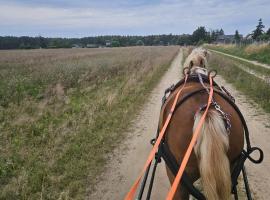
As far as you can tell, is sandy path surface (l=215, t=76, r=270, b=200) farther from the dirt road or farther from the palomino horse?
the palomino horse

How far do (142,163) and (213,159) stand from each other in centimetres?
340

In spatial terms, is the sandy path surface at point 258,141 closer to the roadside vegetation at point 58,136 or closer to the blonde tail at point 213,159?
the blonde tail at point 213,159

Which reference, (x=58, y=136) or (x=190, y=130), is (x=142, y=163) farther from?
(x=190, y=130)

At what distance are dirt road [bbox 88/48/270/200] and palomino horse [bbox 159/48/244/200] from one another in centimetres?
195

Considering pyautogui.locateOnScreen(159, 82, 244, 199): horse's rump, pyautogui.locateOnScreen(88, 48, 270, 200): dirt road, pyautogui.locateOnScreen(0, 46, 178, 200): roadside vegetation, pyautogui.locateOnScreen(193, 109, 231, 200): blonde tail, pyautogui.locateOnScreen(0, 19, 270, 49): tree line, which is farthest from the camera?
pyautogui.locateOnScreen(0, 19, 270, 49): tree line

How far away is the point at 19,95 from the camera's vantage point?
11.8 meters

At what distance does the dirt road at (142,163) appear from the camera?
480 cm

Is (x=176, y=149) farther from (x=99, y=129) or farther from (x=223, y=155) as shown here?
(x=99, y=129)

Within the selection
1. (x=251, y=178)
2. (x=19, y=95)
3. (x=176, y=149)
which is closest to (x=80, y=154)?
(x=251, y=178)

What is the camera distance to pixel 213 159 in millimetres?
2551

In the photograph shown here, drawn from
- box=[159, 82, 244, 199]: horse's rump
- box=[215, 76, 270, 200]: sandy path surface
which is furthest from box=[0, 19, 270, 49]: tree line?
box=[159, 82, 244, 199]: horse's rump

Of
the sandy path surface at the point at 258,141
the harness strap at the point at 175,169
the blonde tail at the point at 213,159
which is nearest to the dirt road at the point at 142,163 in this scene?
the sandy path surface at the point at 258,141

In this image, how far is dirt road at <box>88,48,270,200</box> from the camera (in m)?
4.80

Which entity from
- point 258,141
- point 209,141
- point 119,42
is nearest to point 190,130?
point 209,141
